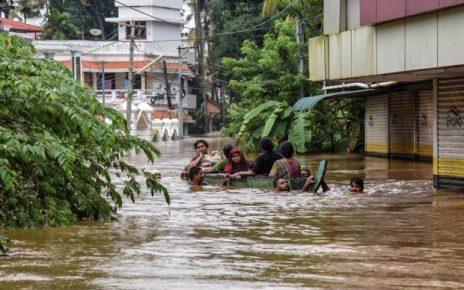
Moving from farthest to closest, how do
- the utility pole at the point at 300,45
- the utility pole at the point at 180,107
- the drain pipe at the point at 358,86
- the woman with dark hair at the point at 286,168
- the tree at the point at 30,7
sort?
the utility pole at the point at 180,107, the tree at the point at 30,7, the utility pole at the point at 300,45, the drain pipe at the point at 358,86, the woman with dark hair at the point at 286,168

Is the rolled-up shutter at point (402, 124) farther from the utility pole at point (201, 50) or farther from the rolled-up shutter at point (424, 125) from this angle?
the utility pole at point (201, 50)

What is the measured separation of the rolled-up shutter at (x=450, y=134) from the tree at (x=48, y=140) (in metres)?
7.60

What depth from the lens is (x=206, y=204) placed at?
1650 cm

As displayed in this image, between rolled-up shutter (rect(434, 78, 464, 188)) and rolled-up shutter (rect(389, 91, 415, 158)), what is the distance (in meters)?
11.7

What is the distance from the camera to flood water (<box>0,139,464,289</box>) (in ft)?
26.2

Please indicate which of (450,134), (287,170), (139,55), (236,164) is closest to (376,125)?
(236,164)

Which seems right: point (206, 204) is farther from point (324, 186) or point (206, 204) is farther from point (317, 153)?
point (317, 153)

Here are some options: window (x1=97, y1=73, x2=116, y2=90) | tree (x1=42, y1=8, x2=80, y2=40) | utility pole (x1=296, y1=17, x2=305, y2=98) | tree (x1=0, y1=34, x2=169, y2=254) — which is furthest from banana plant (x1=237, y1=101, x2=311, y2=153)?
tree (x1=42, y1=8, x2=80, y2=40)

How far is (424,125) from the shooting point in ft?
96.0

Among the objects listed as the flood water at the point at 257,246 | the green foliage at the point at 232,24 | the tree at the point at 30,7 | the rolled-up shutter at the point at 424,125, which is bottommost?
the flood water at the point at 257,246

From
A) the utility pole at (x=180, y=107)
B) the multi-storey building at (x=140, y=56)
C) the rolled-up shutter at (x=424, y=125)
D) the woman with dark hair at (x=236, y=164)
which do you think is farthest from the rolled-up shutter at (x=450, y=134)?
the utility pole at (x=180, y=107)

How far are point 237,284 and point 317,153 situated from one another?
1154 inches

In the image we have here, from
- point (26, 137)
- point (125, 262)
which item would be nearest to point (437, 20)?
point (26, 137)

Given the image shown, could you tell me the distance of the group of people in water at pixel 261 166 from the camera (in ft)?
58.6
